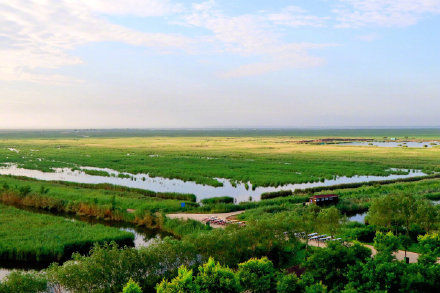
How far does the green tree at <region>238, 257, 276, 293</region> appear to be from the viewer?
17500mm

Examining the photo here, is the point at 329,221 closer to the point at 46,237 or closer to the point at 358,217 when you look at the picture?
the point at 358,217

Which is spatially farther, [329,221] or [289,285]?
[329,221]

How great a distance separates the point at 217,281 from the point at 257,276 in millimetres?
2366

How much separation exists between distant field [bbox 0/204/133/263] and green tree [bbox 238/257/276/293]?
14.0m

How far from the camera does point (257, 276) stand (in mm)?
17797

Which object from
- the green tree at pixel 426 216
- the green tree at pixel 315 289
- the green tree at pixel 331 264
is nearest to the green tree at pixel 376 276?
the green tree at pixel 331 264

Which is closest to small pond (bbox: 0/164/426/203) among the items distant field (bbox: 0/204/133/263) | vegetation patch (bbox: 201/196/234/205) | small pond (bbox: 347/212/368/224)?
vegetation patch (bbox: 201/196/234/205)

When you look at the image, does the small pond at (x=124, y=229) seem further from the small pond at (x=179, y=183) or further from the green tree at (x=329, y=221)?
the small pond at (x=179, y=183)

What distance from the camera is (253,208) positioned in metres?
38.1

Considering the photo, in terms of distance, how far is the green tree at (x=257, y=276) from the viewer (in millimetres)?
17500

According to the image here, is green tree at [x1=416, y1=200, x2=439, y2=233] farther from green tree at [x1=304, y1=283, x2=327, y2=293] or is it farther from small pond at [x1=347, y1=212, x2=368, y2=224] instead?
green tree at [x1=304, y1=283, x2=327, y2=293]

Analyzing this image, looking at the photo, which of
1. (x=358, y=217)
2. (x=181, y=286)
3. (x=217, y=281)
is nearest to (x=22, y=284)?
(x=181, y=286)

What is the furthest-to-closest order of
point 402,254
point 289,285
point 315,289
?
point 402,254 < point 289,285 < point 315,289

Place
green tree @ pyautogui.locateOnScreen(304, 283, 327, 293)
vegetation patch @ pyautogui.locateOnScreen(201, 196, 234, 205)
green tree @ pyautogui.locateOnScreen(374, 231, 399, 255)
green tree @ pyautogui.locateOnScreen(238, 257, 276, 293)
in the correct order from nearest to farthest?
green tree @ pyautogui.locateOnScreen(304, 283, 327, 293) < green tree @ pyautogui.locateOnScreen(238, 257, 276, 293) < green tree @ pyautogui.locateOnScreen(374, 231, 399, 255) < vegetation patch @ pyautogui.locateOnScreen(201, 196, 234, 205)
